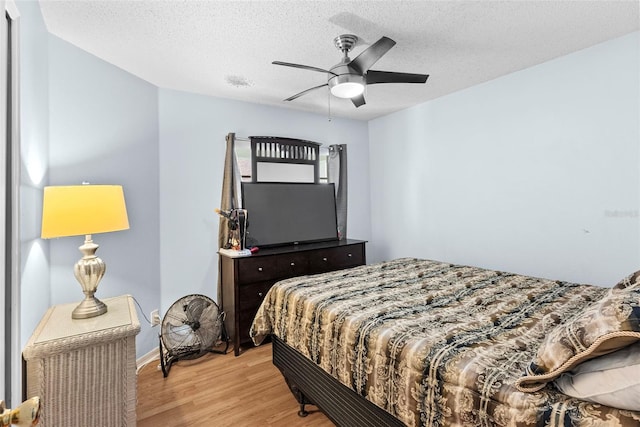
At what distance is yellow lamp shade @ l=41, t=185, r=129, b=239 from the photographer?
1619mm

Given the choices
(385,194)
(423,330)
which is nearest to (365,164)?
(385,194)

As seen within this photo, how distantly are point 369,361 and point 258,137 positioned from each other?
113 inches

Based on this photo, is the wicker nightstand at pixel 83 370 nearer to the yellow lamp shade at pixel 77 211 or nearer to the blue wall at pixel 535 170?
the yellow lamp shade at pixel 77 211

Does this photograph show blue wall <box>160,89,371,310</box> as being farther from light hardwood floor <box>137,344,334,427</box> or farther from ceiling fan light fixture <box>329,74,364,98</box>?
ceiling fan light fixture <box>329,74,364,98</box>

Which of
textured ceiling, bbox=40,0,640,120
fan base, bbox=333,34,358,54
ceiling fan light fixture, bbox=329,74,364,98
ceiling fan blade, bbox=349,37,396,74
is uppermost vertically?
textured ceiling, bbox=40,0,640,120

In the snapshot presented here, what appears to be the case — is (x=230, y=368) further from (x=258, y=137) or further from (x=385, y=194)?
(x=385, y=194)

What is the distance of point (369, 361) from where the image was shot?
1466 mm

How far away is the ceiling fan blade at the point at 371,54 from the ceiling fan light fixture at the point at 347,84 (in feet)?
0.21

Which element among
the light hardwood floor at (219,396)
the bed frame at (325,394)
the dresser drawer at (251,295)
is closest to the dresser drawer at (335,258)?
the dresser drawer at (251,295)

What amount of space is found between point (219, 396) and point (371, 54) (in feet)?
8.42

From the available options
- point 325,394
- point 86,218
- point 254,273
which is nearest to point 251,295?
point 254,273

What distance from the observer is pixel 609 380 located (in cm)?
89

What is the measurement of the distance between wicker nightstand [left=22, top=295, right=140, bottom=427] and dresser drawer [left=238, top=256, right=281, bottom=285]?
1.27 meters

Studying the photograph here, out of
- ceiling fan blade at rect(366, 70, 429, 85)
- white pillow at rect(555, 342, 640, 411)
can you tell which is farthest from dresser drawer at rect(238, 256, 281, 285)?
white pillow at rect(555, 342, 640, 411)
